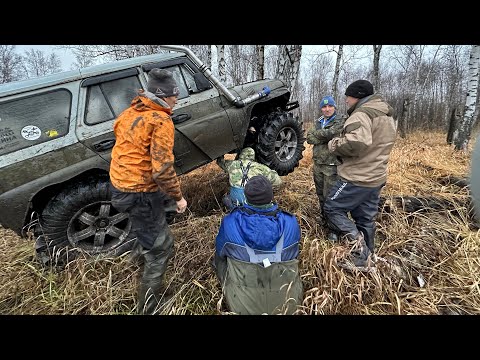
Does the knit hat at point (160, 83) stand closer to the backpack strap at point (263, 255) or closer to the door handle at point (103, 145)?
the door handle at point (103, 145)

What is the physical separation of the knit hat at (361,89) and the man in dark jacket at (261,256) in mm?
1469

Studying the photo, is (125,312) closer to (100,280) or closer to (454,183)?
(100,280)

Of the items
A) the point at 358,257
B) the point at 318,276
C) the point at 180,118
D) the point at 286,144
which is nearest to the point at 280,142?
the point at 286,144

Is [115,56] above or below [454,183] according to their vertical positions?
above

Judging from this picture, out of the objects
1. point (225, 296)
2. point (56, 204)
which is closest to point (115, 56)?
point (56, 204)

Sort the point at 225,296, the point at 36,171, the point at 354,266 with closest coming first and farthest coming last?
the point at 225,296
the point at 354,266
the point at 36,171

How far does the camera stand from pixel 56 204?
293 centimetres

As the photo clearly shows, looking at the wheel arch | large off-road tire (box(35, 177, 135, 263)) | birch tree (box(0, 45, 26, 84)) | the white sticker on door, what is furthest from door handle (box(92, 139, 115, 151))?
birch tree (box(0, 45, 26, 84))

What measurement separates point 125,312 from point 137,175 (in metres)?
1.28

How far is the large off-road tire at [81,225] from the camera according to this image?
2.93m

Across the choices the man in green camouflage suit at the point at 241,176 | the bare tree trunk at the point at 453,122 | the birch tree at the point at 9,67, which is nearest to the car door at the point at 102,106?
the man in green camouflage suit at the point at 241,176

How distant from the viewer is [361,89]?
9.29 ft

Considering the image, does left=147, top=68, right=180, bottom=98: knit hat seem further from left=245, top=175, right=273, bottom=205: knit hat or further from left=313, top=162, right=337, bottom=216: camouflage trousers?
left=313, top=162, right=337, bottom=216: camouflage trousers

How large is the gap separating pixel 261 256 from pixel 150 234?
946mm
